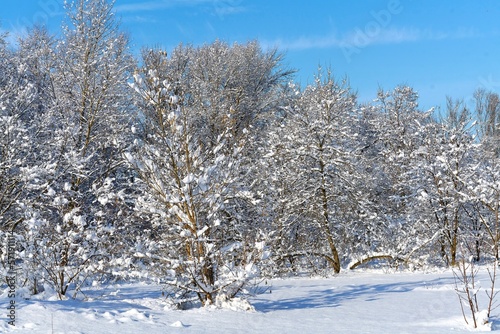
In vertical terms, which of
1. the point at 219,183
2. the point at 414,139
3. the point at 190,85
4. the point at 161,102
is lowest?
the point at 219,183

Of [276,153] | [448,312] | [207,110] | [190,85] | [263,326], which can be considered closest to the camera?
[263,326]

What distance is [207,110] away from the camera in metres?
21.7

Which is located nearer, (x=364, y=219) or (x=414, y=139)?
(x=364, y=219)

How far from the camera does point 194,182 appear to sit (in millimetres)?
7656

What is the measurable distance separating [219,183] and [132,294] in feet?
11.1

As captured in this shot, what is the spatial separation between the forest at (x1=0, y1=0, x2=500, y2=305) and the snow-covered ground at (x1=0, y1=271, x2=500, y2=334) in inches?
25.5

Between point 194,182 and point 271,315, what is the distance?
2.45 metres

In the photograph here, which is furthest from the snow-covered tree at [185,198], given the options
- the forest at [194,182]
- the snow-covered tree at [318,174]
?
the snow-covered tree at [318,174]

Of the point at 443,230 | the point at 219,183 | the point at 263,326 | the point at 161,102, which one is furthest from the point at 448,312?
the point at 443,230

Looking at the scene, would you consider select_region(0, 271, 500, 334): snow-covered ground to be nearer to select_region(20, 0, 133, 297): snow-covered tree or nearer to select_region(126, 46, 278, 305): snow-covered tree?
select_region(126, 46, 278, 305): snow-covered tree

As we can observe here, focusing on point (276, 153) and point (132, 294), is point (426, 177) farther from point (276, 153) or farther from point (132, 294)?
point (132, 294)

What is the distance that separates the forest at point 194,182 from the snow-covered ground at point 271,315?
0.65 meters

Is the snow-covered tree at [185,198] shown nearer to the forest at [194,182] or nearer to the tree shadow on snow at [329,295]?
the forest at [194,182]

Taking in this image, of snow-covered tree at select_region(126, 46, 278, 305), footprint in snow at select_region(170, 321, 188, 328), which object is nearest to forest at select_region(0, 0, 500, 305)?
snow-covered tree at select_region(126, 46, 278, 305)
